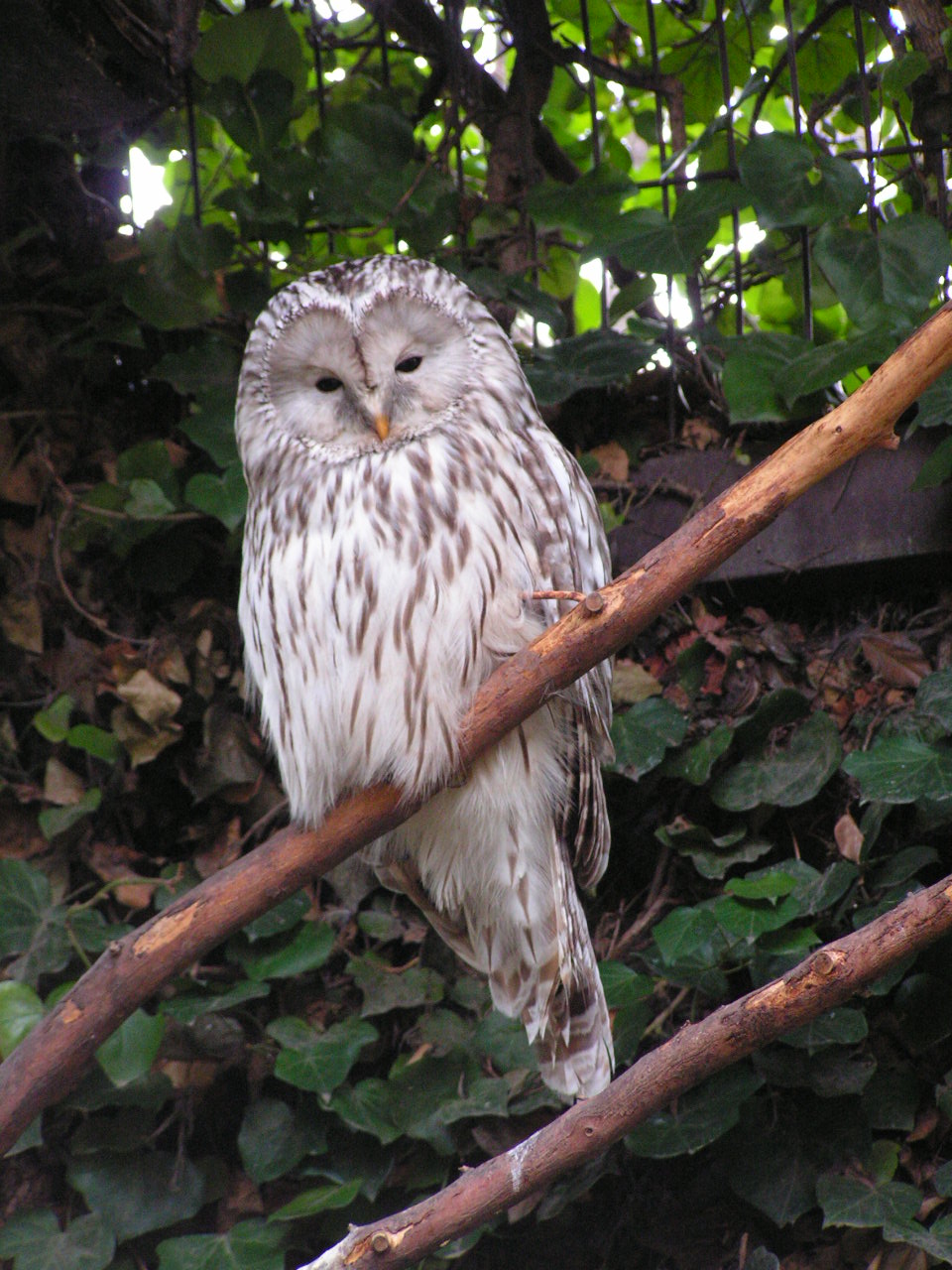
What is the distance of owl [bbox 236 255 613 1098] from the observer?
5.98 ft

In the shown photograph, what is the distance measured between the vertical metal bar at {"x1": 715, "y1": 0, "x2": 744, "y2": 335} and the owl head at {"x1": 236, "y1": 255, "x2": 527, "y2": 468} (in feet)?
2.42

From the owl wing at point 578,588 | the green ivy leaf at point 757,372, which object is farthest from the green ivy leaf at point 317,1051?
the green ivy leaf at point 757,372

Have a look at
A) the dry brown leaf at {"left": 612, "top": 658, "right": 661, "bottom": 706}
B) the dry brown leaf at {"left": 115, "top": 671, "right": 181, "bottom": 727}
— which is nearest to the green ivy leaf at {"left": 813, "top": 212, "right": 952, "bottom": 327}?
the dry brown leaf at {"left": 612, "top": 658, "right": 661, "bottom": 706}

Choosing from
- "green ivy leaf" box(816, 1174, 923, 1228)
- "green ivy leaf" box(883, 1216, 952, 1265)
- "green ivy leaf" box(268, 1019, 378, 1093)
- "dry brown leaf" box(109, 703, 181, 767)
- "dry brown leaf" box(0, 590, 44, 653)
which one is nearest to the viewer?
"green ivy leaf" box(883, 1216, 952, 1265)

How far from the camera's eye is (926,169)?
2.47m

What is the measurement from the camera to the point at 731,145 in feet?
8.07

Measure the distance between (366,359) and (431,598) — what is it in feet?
1.38

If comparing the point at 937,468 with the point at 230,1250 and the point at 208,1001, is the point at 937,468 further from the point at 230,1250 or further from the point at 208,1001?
the point at 230,1250

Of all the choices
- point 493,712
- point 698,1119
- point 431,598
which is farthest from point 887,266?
point 698,1119

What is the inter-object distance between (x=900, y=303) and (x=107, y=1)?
1479mm

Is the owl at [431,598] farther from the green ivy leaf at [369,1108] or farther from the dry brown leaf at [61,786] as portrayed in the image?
the dry brown leaf at [61,786]

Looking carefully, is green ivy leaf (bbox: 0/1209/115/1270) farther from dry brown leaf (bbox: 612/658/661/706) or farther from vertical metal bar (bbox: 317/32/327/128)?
vertical metal bar (bbox: 317/32/327/128)

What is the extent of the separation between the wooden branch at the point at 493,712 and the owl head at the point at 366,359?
55cm

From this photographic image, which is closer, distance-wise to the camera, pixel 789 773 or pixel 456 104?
pixel 789 773
